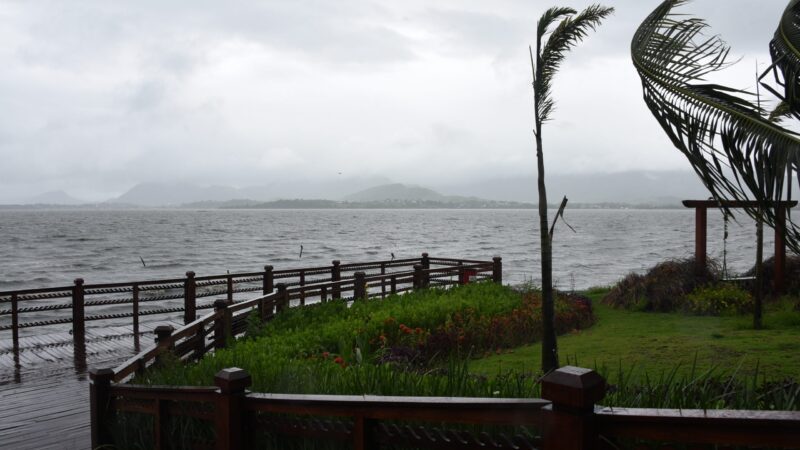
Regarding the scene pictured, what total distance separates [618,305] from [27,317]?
82.9 ft

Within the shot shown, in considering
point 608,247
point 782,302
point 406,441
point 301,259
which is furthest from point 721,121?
point 608,247

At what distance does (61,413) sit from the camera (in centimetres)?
789

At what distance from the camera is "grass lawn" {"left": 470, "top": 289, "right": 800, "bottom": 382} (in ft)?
30.6

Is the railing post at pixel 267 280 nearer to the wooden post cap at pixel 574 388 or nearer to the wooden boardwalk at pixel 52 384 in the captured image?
the wooden boardwalk at pixel 52 384

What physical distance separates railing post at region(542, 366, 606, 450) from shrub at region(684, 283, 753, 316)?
13965mm

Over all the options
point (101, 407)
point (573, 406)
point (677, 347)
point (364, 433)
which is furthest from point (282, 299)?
point (573, 406)

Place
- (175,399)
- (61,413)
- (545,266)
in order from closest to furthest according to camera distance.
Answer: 1. (175,399)
2. (61,413)
3. (545,266)

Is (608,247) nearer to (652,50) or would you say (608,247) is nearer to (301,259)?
(301,259)

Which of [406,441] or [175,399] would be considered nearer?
[406,441]

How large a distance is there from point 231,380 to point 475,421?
5.76 ft

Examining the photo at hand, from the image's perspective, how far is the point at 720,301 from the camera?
14859 millimetres

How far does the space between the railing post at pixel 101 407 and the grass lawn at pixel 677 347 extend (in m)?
5.37

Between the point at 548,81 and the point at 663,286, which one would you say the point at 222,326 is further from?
the point at 663,286

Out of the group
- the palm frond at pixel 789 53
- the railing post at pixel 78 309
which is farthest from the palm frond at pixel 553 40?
the railing post at pixel 78 309
